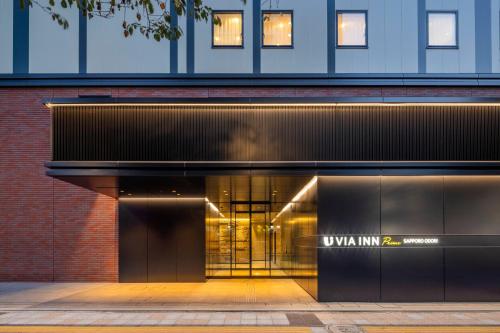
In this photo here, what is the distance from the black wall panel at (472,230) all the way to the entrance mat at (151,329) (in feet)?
19.1

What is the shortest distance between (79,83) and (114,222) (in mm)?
5499

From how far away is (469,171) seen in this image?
14.0 metres

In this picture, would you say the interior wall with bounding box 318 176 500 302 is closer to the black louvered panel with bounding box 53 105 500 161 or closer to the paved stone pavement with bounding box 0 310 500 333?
the black louvered panel with bounding box 53 105 500 161

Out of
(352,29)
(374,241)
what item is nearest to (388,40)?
(352,29)

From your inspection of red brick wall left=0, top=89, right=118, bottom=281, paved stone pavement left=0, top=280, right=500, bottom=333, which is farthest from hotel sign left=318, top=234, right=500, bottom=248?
red brick wall left=0, top=89, right=118, bottom=281

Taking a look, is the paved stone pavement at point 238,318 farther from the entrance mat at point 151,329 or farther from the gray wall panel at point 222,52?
the gray wall panel at point 222,52

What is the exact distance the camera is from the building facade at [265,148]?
13758 millimetres

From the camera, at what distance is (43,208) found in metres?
19.0

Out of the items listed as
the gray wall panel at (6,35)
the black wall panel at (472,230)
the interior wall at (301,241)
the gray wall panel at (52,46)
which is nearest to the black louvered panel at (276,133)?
the black wall panel at (472,230)

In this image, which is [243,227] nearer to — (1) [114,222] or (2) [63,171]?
(1) [114,222]

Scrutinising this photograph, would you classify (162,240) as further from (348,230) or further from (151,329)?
(151,329)

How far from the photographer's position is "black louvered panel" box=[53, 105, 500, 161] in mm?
13680

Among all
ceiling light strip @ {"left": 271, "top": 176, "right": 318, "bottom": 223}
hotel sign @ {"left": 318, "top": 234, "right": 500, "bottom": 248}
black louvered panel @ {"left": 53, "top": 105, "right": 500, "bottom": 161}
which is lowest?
hotel sign @ {"left": 318, "top": 234, "right": 500, "bottom": 248}

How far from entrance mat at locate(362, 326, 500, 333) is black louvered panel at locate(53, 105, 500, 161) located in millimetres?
4874
